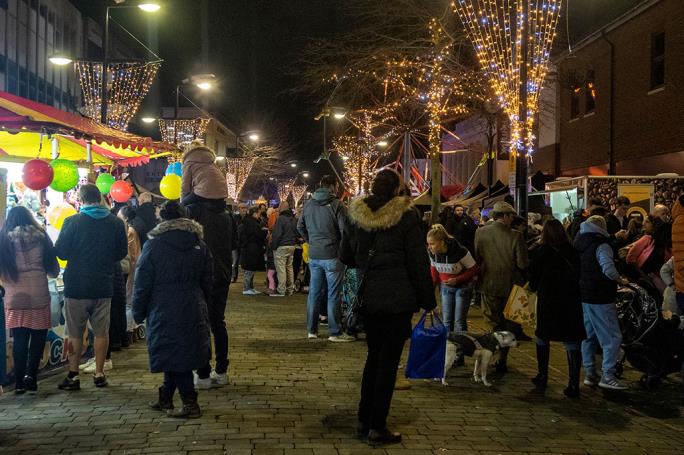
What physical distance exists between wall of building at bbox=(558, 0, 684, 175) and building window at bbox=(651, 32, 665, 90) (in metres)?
0.11

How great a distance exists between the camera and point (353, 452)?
5.08 metres

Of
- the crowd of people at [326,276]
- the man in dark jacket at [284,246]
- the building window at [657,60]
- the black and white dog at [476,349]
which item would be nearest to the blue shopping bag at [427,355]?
the black and white dog at [476,349]

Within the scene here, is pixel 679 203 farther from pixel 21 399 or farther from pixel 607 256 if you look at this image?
pixel 21 399

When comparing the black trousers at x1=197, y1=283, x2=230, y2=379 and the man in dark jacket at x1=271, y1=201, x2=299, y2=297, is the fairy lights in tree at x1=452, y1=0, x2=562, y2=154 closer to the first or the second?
the man in dark jacket at x1=271, y1=201, x2=299, y2=297

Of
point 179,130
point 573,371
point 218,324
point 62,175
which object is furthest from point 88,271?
point 179,130

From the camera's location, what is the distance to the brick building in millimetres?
18750

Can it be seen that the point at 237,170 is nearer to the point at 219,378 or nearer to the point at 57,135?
the point at 57,135

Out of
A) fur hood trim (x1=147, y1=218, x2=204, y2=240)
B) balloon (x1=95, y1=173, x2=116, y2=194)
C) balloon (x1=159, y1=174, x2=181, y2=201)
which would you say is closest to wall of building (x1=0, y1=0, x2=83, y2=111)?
balloon (x1=95, y1=173, x2=116, y2=194)

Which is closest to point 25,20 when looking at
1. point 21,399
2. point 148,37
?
point 148,37

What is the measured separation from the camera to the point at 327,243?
932cm

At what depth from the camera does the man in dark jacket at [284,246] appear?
14.7m

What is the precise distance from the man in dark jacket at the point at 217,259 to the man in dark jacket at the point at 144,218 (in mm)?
2701

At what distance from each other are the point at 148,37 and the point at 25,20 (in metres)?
20.1

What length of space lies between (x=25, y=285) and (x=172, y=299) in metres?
1.96
